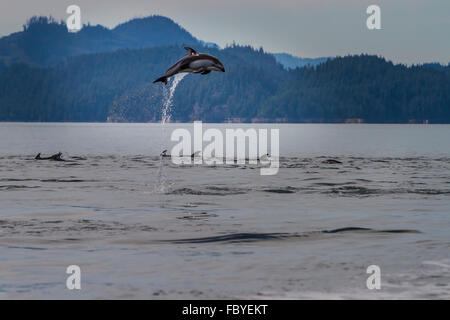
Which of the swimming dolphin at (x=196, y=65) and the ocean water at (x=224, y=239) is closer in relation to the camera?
the ocean water at (x=224, y=239)

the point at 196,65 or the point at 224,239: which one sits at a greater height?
the point at 196,65

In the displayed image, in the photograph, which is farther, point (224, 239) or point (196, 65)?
point (196, 65)

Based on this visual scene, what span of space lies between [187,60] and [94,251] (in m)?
8.52

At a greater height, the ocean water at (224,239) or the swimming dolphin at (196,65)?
the swimming dolphin at (196,65)

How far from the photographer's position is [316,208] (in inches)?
1190

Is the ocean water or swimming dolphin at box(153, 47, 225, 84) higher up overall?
swimming dolphin at box(153, 47, 225, 84)

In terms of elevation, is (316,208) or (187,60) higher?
(187,60)

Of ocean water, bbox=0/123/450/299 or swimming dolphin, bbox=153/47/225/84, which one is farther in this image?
swimming dolphin, bbox=153/47/225/84

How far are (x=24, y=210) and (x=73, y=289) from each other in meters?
14.2

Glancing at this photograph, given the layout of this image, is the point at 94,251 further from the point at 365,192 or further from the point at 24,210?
the point at 365,192
